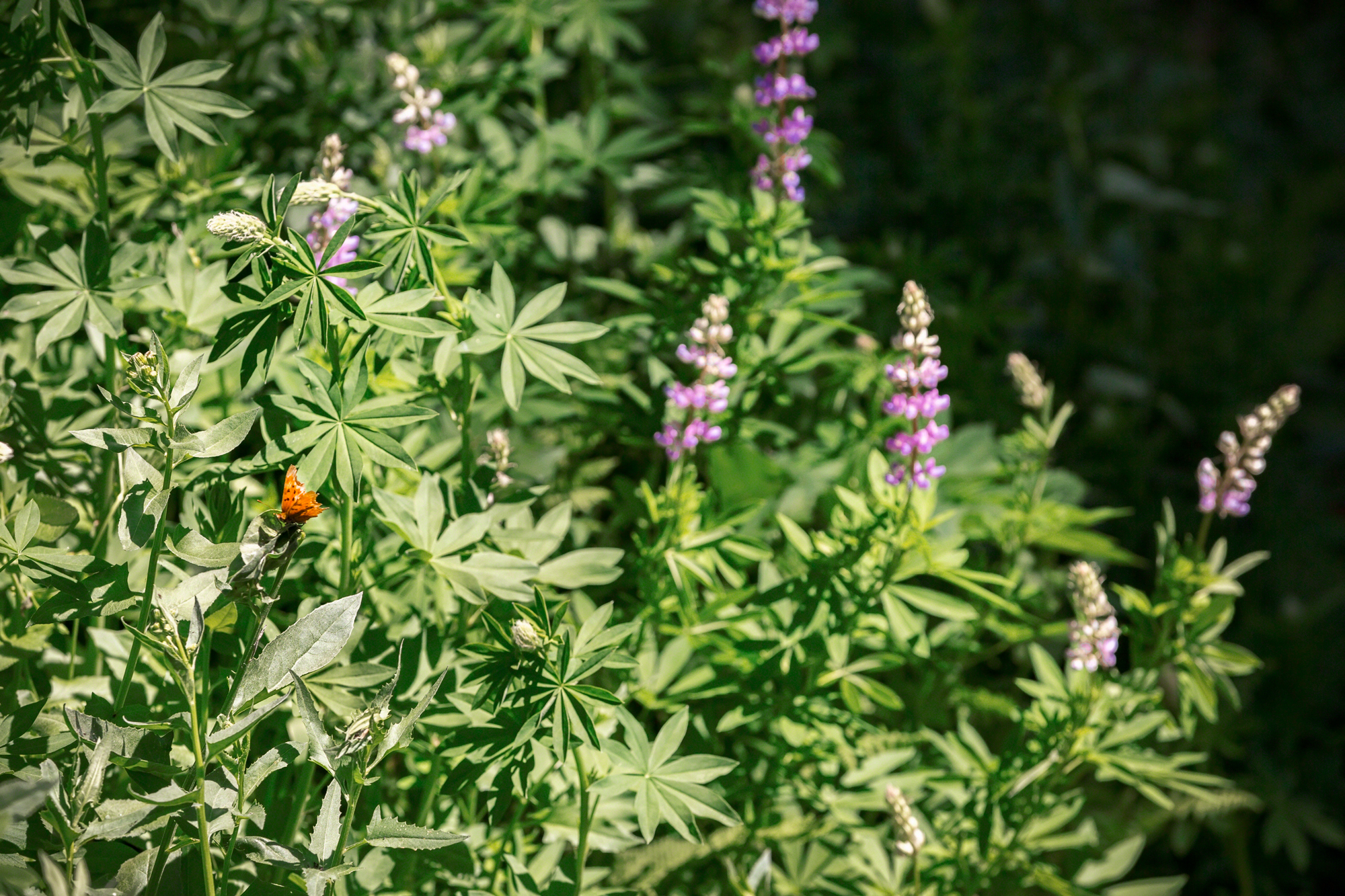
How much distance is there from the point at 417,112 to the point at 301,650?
103cm

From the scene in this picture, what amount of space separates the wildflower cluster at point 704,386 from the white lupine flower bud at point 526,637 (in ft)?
1.62

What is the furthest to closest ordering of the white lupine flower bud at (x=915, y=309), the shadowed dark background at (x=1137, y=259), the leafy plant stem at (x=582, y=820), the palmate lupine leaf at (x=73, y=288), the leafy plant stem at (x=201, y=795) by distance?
the shadowed dark background at (x=1137, y=259) < the white lupine flower bud at (x=915, y=309) < the palmate lupine leaf at (x=73, y=288) < the leafy plant stem at (x=582, y=820) < the leafy plant stem at (x=201, y=795)

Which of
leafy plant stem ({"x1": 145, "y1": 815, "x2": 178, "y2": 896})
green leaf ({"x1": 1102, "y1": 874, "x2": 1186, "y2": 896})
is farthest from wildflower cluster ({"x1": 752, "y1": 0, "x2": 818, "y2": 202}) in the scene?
green leaf ({"x1": 1102, "y1": 874, "x2": 1186, "y2": 896})

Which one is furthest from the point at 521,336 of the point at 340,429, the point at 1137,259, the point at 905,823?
the point at 1137,259

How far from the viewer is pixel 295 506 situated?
3.92 feet

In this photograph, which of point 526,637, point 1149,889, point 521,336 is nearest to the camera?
point 526,637

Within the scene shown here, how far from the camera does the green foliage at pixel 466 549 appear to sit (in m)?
1.27

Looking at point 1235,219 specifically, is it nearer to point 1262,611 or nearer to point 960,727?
point 1262,611

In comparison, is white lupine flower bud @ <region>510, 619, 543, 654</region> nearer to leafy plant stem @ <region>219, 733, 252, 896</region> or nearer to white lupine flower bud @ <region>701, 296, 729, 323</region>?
leafy plant stem @ <region>219, 733, 252, 896</region>

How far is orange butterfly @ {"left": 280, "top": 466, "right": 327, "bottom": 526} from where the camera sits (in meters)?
1.19

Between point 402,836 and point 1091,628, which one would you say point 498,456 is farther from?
point 1091,628

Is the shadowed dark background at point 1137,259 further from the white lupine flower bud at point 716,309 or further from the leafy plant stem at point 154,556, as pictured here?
the leafy plant stem at point 154,556

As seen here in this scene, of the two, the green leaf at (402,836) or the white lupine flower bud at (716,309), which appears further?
the white lupine flower bud at (716,309)

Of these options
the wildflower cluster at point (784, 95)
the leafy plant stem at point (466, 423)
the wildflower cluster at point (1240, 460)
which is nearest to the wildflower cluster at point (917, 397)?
the wildflower cluster at point (784, 95)
